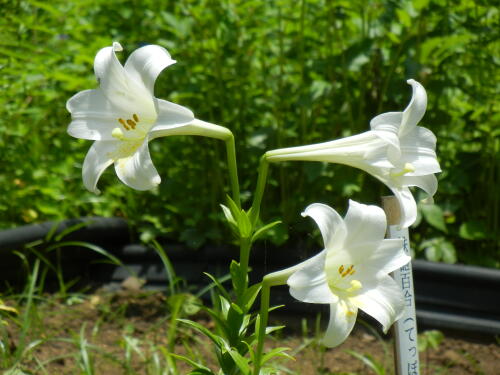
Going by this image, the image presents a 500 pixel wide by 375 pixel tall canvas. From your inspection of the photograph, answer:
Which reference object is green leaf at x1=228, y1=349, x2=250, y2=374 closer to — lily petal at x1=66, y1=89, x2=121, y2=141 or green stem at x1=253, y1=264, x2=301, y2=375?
green stem at x1=253, y1=264, x2=301, y2=375

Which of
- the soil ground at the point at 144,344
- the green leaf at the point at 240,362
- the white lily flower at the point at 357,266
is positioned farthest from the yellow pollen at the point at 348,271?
the soil ground at the point at 144,344

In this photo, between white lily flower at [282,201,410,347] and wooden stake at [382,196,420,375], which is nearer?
white lily flower at [282,201,410,347]

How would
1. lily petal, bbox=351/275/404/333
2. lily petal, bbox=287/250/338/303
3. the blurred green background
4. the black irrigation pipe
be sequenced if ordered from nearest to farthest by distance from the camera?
lily petal, bbox=287/250/338/303 → lily petal, bbox=351/275/404/333 → the black irrigation pipe → the blurred green background

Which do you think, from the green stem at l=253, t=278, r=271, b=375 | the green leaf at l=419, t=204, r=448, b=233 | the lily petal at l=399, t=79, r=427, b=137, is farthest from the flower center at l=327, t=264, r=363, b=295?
the green leaf at l=419, t=204, r=448, b=233

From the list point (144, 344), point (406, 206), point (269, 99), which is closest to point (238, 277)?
point (406, 206)

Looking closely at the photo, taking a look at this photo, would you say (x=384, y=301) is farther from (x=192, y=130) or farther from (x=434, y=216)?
(x=434, y=216)

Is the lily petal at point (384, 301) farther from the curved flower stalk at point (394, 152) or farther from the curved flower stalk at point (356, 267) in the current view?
the curved flower stalk at point (394, 152)
